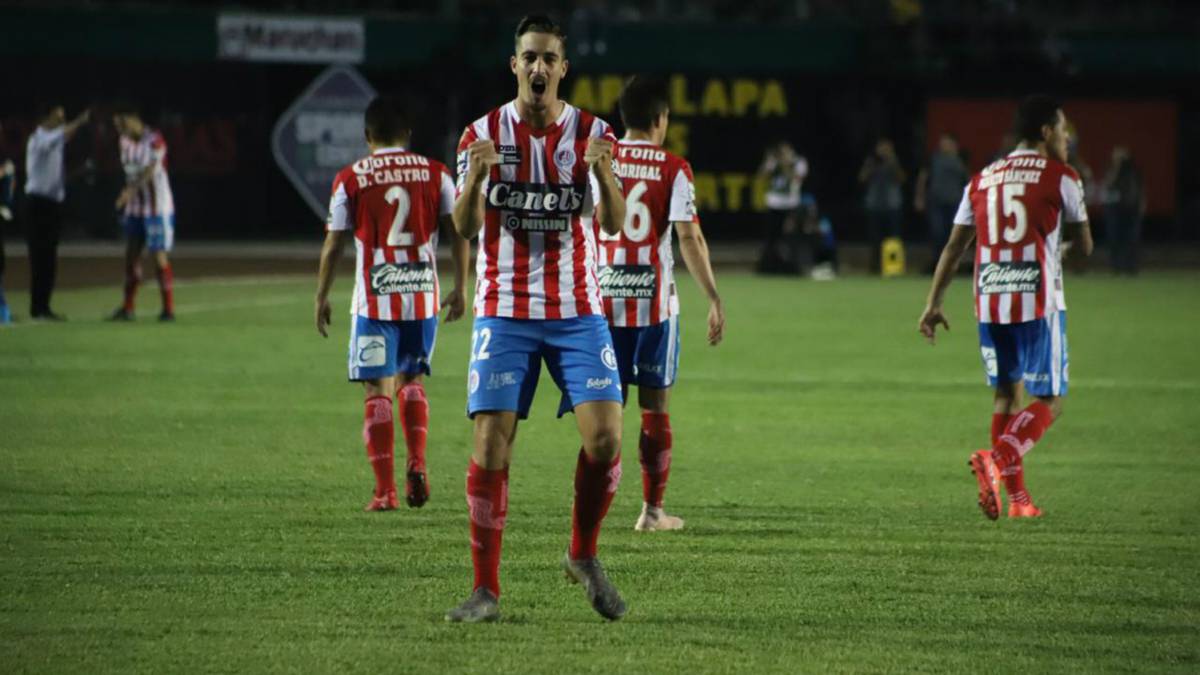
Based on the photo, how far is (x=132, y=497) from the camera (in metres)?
10.5

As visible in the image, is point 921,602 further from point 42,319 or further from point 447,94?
point 447,94

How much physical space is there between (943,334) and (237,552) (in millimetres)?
14432

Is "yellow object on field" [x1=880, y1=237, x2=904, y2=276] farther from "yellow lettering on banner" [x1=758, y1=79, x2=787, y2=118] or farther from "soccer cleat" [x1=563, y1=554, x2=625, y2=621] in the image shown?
"soccer cleat" [x1=563, y1=554, x2=625, y2=621]

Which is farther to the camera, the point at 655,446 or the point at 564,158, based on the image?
the point at 655,446

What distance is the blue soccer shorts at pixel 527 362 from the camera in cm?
733

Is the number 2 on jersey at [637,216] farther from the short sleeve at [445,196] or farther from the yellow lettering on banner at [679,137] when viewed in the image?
the yellow lettering on banner at [679,137]

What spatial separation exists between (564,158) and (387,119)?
3.20m

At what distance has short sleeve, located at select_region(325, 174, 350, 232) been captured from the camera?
398 inches

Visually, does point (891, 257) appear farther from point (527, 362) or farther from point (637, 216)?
point (527, 362)

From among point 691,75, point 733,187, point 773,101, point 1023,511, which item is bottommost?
point 1023,511

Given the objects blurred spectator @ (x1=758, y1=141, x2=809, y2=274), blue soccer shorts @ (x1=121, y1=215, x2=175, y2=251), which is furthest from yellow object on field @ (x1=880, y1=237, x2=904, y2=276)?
blue soccer shorts @ (x1=121, y1=215, x2=175, y2=251)

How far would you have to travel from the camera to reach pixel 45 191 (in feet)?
72.1

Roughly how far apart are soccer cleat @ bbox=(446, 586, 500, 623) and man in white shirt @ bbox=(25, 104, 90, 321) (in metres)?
15.6

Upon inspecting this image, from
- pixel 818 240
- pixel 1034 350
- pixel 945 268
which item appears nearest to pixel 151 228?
pixel 945 268
